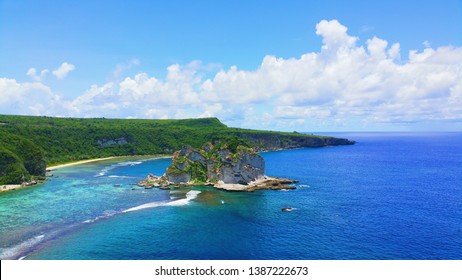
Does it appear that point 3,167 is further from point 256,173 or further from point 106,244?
point 256,173

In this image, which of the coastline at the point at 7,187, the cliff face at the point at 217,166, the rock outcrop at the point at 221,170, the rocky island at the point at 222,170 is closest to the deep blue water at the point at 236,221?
the coastline at the point at 7,187

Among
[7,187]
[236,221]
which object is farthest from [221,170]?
[7,187]

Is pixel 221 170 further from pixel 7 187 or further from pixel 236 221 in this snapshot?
pixel 7 187

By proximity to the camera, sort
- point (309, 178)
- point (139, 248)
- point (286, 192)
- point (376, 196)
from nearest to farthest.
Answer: point (139, 248)
point (376, 196)
point (286, 192)
point (309, 178)

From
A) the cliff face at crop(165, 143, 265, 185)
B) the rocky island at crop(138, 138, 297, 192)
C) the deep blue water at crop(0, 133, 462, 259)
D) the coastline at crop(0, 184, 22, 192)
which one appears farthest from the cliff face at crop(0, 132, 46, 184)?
the cliff face at crop(165, 143, 265, 185)

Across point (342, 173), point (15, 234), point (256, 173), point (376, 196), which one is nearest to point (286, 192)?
point (256, 173)

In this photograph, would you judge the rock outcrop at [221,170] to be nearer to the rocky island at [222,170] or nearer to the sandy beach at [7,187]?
the rocky island at [222,170]

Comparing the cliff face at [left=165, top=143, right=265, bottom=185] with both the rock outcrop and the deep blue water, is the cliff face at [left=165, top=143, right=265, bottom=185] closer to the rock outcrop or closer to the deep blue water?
the rock outcrop
